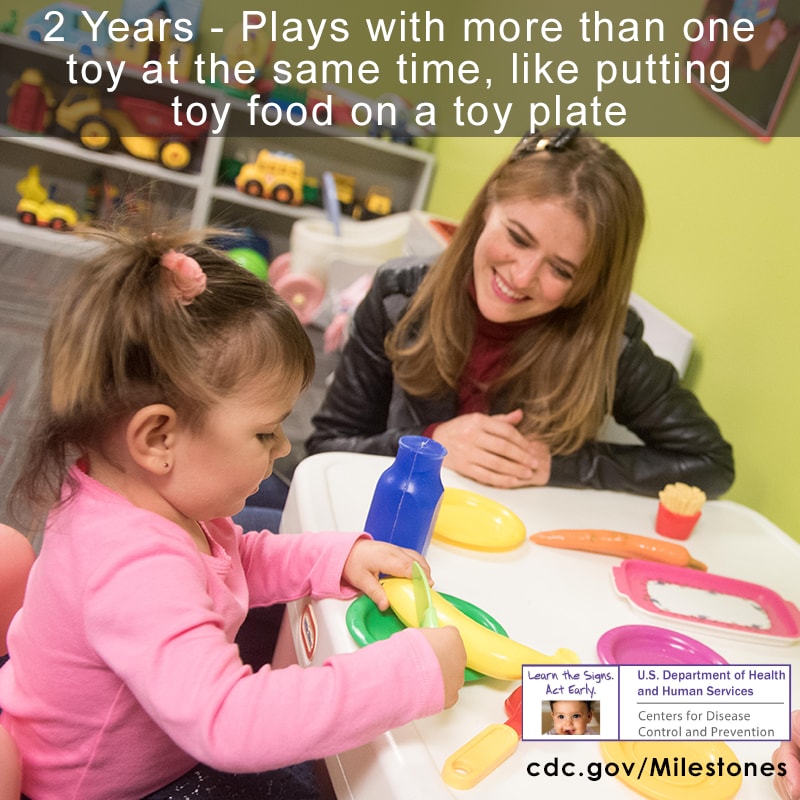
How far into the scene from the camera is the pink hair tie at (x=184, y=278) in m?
0.59

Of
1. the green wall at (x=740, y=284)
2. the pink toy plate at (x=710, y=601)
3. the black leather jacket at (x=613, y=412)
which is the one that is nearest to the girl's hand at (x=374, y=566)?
the pink toy plate at (x=710, y=601)

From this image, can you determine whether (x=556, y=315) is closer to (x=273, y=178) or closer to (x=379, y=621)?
(x=379, y=621)

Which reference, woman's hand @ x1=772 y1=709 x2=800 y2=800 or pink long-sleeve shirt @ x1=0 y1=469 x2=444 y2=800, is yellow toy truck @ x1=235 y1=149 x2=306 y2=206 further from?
woman's hand @ x1=772 y1=709 x2=800 y2=800

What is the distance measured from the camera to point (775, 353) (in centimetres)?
116

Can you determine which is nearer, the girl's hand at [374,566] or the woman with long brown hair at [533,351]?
the girl's hand at [374,566]

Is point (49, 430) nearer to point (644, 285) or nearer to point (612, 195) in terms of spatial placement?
point (612, 195)

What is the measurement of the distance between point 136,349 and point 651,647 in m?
0.49

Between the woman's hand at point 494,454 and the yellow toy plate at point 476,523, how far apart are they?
2.4 inches

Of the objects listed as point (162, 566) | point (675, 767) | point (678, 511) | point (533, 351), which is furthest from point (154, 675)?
point (533, 351)

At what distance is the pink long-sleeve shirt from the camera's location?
1.71 ft

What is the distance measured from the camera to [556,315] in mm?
1146

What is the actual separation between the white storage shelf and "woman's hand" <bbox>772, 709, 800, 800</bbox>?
2605 mm

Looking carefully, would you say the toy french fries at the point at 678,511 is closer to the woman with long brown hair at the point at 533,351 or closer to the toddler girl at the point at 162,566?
the woman with long brown hair at the point at 533,351

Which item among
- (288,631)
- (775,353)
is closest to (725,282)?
(775,353)
